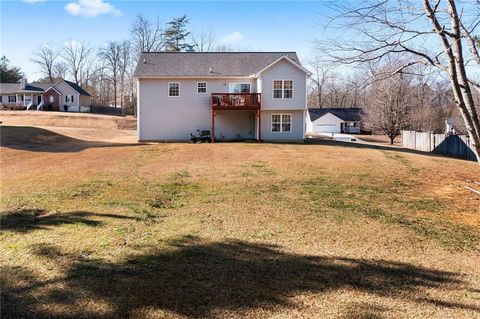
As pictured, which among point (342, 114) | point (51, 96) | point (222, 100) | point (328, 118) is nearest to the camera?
point (222, 100)

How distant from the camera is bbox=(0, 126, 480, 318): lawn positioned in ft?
14.8

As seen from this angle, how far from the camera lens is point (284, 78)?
26.9 meters

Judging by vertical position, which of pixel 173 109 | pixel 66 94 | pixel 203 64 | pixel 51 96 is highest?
pixel 66 94

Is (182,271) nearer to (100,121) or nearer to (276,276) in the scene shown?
(276,276)

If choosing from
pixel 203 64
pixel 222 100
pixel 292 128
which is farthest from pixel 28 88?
pixel 292 128

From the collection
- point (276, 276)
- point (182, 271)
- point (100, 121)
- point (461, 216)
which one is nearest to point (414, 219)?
point (461, 216)

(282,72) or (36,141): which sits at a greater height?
(282,72)

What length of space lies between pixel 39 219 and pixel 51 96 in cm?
5450

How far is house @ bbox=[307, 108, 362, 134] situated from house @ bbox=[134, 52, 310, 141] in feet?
107

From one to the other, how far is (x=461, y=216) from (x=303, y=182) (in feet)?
15.0

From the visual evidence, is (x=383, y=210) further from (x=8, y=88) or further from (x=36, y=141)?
(x=8, y=88)

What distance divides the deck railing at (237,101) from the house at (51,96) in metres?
37.4

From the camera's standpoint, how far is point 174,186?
11.6m

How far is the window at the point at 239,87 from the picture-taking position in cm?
2788
